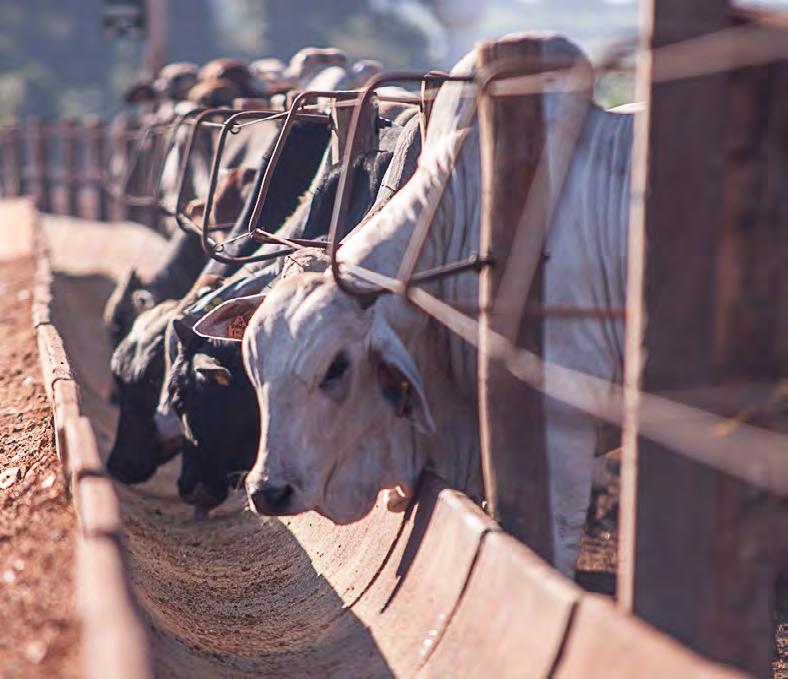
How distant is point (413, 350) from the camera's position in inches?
190

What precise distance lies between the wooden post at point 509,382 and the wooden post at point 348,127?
2.09 m

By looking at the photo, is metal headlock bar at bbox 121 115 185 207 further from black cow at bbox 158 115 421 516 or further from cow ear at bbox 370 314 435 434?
cow ear at bbox 370 314 435 434

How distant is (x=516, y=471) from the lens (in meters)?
3.96

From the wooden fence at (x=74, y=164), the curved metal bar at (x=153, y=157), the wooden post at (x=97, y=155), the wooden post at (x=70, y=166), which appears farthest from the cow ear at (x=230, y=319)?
the wooden post at (x=70, y=166)

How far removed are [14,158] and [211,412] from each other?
17617 millimetres

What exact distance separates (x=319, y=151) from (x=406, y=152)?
64.1 inches

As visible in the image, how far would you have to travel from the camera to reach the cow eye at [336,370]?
178 inches

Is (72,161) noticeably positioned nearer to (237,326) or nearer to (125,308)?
(125,308)

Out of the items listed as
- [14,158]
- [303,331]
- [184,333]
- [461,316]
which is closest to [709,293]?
[461,316]

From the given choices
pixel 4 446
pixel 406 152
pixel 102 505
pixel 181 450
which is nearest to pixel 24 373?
pixel 181 450

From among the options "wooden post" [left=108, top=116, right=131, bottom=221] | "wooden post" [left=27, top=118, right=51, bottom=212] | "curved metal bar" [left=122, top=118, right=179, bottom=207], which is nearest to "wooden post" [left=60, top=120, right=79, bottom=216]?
"wooden post" [left=27, top=118, right=51, bottom=212]

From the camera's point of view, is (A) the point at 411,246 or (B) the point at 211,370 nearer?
(A) the point at 411,246

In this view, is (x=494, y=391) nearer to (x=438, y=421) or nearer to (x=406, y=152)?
(x=438, y=421)

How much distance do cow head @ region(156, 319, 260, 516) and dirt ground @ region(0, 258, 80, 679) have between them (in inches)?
24.1
